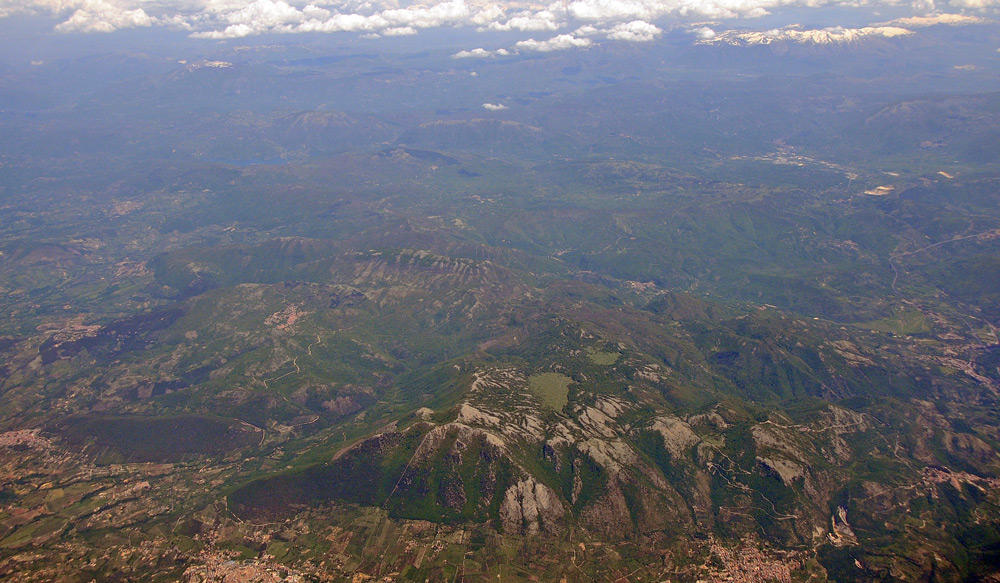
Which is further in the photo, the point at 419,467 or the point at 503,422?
the point at 503,422

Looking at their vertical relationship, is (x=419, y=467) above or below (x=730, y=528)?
above

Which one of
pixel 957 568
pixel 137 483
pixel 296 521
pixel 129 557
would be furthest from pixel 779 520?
pixel 137 483

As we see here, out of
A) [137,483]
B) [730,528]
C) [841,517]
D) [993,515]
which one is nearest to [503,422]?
[730,528]

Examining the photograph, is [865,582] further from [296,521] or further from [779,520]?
[296,521]

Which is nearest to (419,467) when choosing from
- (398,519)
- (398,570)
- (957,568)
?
(398,519)

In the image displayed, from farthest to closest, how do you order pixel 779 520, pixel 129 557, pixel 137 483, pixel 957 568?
1. pixel 137 483
2. pixel 779 520
3. pixel 129 557
4. pixel 957 568

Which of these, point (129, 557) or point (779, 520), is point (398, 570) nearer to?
point (129, 557)

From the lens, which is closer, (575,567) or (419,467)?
(575,567)

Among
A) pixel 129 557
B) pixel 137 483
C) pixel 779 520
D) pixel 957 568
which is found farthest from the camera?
pixel 137 483

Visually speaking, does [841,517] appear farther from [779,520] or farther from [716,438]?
[716,438]
